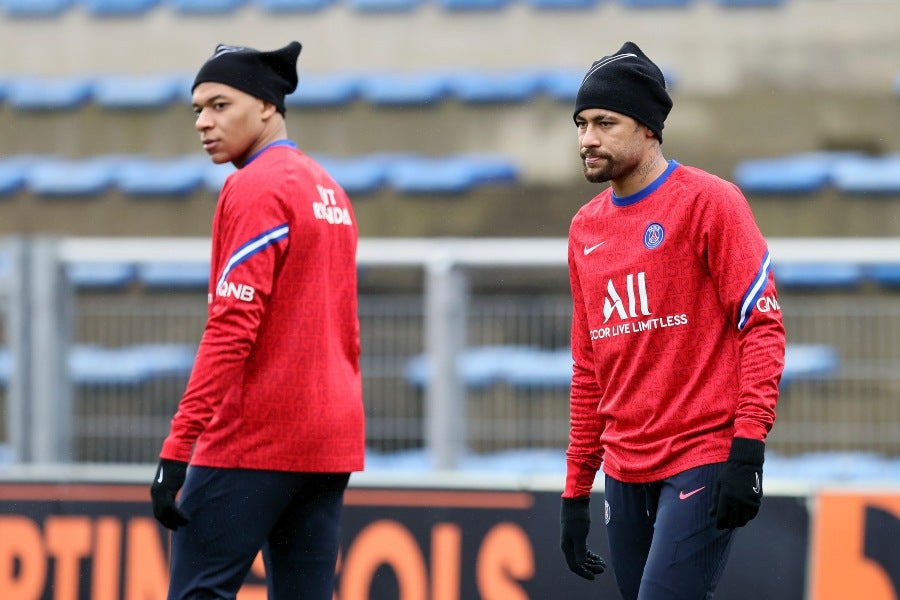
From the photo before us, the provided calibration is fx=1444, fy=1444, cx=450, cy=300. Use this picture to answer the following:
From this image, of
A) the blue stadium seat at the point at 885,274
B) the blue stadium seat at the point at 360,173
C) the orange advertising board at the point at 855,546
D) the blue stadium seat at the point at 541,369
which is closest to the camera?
the orange advertising board at the point at 855,546

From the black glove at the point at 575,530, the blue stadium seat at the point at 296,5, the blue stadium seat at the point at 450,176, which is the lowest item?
the black glove at the point at 575,530

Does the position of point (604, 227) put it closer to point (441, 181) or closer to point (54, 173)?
point (441, 181)

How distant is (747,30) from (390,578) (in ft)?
21.5

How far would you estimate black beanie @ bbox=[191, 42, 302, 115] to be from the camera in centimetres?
367

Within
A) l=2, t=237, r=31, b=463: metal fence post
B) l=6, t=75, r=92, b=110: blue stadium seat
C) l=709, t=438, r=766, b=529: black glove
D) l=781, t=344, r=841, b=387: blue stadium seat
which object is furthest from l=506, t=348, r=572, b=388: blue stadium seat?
l=6, t=75, r=92, b=110: blue stadium seat

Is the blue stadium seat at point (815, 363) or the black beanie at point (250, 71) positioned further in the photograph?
the blue stadium seat at point (815, 363)

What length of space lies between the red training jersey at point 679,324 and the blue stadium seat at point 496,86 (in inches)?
299

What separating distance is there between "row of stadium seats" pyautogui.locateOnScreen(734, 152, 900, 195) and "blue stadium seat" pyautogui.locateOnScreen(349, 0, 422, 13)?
311 centimetres

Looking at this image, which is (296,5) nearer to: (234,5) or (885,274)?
(234,5)

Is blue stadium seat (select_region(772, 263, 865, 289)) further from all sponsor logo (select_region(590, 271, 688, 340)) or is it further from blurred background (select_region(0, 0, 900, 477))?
all sponsor logo (select_region(590, 271, 688, 340))

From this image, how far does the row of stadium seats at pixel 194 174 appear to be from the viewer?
10.7 metres

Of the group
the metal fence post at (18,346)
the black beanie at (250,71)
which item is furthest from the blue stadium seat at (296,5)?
the black beanie at (250,71)

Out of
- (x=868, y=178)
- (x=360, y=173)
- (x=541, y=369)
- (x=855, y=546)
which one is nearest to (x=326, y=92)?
(x=360, y=173)

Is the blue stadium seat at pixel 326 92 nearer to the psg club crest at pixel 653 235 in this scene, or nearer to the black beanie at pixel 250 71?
the black beanie at pixel 250 71
